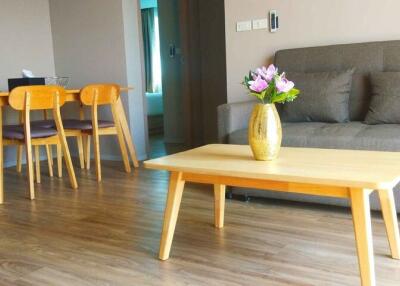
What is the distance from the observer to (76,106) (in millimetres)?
4703

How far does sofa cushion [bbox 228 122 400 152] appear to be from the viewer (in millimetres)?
2324

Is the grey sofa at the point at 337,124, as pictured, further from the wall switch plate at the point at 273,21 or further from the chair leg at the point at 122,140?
the chair leg at the point at 122,140

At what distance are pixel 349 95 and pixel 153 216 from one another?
4.71 ft

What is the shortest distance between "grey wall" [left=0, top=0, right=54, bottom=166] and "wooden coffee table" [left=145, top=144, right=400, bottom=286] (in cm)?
298

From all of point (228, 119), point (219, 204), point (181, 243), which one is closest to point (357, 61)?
point (228, 119)

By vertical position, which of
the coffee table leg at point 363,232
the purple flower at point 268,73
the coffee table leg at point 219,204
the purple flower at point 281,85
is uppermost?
the purple flower at point 268,73

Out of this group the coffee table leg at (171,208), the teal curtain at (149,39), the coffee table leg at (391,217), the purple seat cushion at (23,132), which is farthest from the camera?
the teal curtain at (149,39)

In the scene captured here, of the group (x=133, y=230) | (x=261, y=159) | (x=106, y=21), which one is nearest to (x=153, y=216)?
(x=133, y=230)

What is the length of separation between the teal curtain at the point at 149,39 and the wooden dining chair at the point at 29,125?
414 cm

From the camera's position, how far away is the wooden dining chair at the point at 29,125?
10.3ft

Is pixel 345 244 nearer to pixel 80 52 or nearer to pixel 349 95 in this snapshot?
pixel 349 95

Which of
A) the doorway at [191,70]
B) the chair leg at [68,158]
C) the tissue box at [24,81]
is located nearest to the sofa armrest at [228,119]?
the chair leg at [68,158]

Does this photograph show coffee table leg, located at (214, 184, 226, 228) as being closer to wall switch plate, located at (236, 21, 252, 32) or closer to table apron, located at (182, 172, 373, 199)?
table apron, located at (182, 172, 373, 199)

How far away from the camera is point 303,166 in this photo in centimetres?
167
